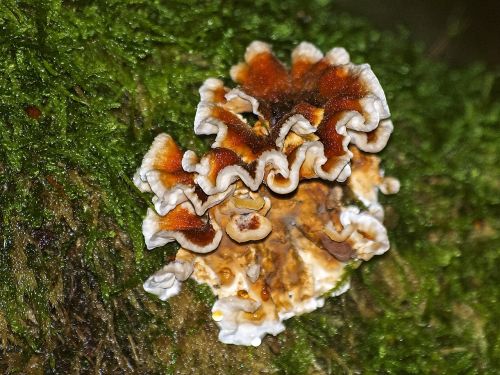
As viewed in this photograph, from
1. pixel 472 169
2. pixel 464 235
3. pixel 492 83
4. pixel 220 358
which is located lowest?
pixel 220 358

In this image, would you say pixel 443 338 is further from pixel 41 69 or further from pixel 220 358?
pixel 41 69

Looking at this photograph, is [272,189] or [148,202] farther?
[148,202]

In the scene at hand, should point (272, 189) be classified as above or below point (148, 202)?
above

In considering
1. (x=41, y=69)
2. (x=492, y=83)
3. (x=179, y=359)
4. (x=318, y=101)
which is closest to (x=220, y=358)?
(x=179, y=359)
